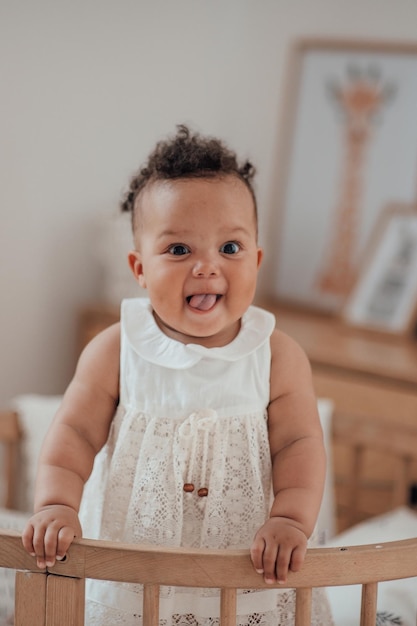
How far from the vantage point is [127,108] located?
259cm

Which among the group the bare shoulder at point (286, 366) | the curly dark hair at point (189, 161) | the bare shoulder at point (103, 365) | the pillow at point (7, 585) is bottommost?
the pillow at point (7, 585)

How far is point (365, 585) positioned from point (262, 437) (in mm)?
243

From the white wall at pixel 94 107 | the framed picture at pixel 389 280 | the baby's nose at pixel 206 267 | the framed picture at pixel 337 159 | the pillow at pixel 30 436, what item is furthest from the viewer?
the framed picture at pixel 337 159

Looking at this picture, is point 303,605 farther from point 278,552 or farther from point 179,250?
point 179,250

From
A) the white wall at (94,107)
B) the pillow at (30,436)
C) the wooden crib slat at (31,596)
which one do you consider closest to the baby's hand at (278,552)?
the wooden crib slat at (31,596)

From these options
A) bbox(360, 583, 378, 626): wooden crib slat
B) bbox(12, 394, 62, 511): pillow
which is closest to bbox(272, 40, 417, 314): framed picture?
bbox(12, 394, 62, 511): pillow

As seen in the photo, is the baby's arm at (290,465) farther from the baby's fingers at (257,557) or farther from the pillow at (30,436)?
the pillow at (30,436)

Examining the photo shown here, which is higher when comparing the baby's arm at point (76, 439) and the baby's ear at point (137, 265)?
the baby's ear at point (137, 265)

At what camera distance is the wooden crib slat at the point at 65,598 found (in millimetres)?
940

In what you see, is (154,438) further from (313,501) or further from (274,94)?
(274,94)

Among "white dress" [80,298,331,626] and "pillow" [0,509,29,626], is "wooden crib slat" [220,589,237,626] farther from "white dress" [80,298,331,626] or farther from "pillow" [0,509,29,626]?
"pillow" [0,509,29,626]

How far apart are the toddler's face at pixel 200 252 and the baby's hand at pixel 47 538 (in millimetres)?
281

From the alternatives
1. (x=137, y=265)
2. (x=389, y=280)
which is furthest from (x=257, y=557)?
(x=389, y=280)

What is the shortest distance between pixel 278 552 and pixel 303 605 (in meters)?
0.07
